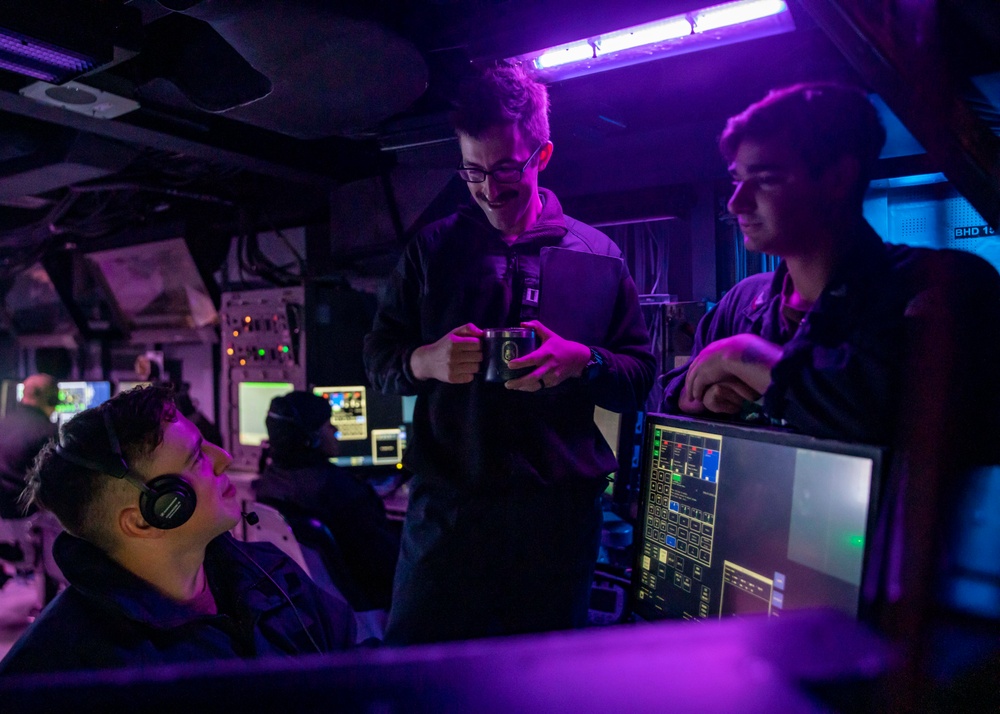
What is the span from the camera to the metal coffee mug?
4.01 feet

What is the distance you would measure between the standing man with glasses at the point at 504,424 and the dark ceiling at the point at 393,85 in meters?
0.33

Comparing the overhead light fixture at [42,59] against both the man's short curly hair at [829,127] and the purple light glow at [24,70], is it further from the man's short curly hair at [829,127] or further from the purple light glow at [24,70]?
the man's short curly hair at [829,127]

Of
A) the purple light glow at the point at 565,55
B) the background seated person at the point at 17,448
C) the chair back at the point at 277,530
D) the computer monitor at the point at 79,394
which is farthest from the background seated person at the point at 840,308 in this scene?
the computer monitor at the point at 79,394

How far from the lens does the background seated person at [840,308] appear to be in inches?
30.9

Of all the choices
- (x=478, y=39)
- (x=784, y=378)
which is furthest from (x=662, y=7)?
(x=784, y=378)

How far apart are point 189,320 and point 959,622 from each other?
4573 mm

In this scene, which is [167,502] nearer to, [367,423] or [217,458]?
[217,458]

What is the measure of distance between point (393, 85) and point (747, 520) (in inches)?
61.3

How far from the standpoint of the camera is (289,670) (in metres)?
0.27

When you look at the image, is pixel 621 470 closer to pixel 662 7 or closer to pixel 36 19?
pixel 662 7

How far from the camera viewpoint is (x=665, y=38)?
1.40m

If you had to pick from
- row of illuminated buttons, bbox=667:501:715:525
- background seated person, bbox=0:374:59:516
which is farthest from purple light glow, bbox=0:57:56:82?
background seated person, bbox=0:374:59:516

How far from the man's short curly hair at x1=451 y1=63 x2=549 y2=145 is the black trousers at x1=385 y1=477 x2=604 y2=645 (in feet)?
2.48

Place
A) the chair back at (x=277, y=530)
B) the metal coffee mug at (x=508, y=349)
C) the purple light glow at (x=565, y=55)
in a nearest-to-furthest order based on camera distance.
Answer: the metal coffee mug at (x=508, y=349) → the purple light glow at (x=565, y=55) → the chair back at (x=277, y=530)
